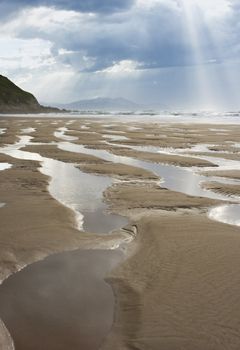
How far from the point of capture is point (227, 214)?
12.3 meters

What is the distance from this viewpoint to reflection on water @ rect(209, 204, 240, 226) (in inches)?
453

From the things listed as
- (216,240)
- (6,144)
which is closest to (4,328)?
(216,240)

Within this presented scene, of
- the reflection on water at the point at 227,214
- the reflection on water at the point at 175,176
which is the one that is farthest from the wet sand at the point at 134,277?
the reflection on water at the point at 175,176

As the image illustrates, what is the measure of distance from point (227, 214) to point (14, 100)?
435 feet

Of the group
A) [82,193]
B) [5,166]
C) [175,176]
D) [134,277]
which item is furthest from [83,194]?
[134,277]

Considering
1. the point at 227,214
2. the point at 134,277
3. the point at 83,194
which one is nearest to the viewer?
the point at 134,277

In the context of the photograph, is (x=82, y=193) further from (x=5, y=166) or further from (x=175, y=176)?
(x=5, y=166)

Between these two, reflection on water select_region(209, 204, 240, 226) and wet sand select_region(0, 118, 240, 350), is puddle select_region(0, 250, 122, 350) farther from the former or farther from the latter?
reflection on water select_region(209, 204, 240, 226)

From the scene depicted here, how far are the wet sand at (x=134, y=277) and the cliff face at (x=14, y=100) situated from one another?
11783cm

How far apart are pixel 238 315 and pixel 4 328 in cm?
308

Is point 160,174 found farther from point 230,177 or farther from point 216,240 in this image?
point 216,240

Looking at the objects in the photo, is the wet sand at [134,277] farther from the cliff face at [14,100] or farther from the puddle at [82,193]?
the cliff face at [14,100]

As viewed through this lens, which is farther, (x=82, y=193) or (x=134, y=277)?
(x=82, y=193)

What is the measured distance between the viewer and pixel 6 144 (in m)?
30.8
